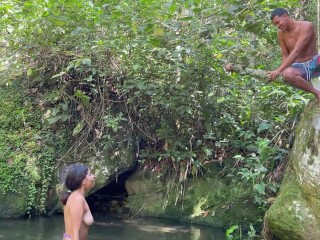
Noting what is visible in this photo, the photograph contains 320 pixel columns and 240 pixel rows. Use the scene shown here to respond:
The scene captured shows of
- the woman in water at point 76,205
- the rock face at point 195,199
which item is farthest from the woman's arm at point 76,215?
the rock face at point 195,199

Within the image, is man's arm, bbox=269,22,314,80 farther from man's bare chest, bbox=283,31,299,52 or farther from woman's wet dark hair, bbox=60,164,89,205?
woman's wet dark hair, bbox=60,164,89,205

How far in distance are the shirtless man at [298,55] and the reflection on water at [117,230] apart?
279 centimetres

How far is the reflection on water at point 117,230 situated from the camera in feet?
19.8

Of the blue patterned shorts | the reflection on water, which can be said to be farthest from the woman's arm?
the reflection on water

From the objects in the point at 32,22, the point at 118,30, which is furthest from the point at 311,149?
the point at 32,22

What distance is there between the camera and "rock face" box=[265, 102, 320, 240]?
4.49m

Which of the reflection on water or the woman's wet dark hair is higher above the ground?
the woman's wet dark hair

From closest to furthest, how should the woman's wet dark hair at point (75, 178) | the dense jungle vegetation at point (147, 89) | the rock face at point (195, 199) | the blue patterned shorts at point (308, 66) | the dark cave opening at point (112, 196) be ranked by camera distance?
the woman's wet dark hair at point (75, 178), the blue patterned shorts at point (308, 66), the dense jungle vegetation at point (147, 89), the rock face at point (195, 199), the dark cave opening at point (112, 196)

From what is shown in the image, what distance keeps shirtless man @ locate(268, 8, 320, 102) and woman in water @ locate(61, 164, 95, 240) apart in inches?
90.8

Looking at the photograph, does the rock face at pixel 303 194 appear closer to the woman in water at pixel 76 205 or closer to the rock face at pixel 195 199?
the rock face at pixel 195 199

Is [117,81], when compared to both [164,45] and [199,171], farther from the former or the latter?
[199,171]

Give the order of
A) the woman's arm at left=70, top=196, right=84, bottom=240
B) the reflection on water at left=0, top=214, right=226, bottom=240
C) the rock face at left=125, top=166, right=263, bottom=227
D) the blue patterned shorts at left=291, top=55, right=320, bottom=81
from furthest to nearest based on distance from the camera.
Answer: the rock face at left=125, top=166, right=263, bottom=227 < the reflection on water at left=0, top=214, right=226, bottom=240 < the blue patterned shorts at left=291, top=55, right=320, bottom=81 < the woman's arm at left=70, top=196, right=84, bottom=240

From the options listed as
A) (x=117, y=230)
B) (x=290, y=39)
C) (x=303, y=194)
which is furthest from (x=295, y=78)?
(x=117, y=230)

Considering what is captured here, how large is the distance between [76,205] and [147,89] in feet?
12.2
